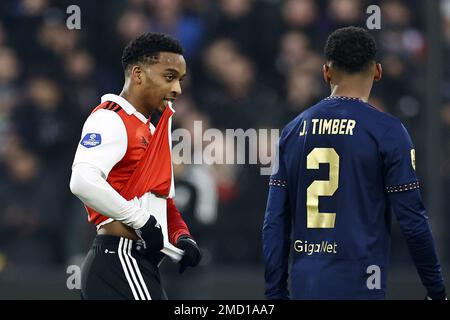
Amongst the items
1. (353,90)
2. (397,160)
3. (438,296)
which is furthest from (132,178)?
(438,296)

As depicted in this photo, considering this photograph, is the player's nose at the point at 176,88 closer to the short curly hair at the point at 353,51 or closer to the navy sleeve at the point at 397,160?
the short curly hair at the point at 353,51

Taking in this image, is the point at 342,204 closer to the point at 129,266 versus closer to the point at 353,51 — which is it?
the point at 353,51

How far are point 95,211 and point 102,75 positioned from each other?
4.10m

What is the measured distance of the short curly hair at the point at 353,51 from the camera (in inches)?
175

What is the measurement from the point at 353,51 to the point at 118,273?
4.40ft

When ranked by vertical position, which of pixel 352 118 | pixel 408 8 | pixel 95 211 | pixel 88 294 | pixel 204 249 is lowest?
pixel 204 249

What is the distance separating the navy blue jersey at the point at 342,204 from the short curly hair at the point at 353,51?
5.4 inches

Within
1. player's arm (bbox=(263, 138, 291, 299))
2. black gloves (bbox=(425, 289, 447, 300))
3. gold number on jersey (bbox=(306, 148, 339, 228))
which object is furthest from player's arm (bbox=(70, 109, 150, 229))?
black gloves (bbox=(425, 289, 447, 300))

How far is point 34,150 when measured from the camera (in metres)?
8.68

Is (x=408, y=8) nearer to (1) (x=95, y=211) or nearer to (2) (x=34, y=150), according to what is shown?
(2) (x=34, y=150)

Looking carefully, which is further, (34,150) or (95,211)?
(34,150)

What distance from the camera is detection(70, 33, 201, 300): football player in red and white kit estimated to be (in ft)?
14.7

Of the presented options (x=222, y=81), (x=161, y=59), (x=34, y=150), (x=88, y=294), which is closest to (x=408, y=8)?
(x=222, y=81)

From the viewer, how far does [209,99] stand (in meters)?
8.62
